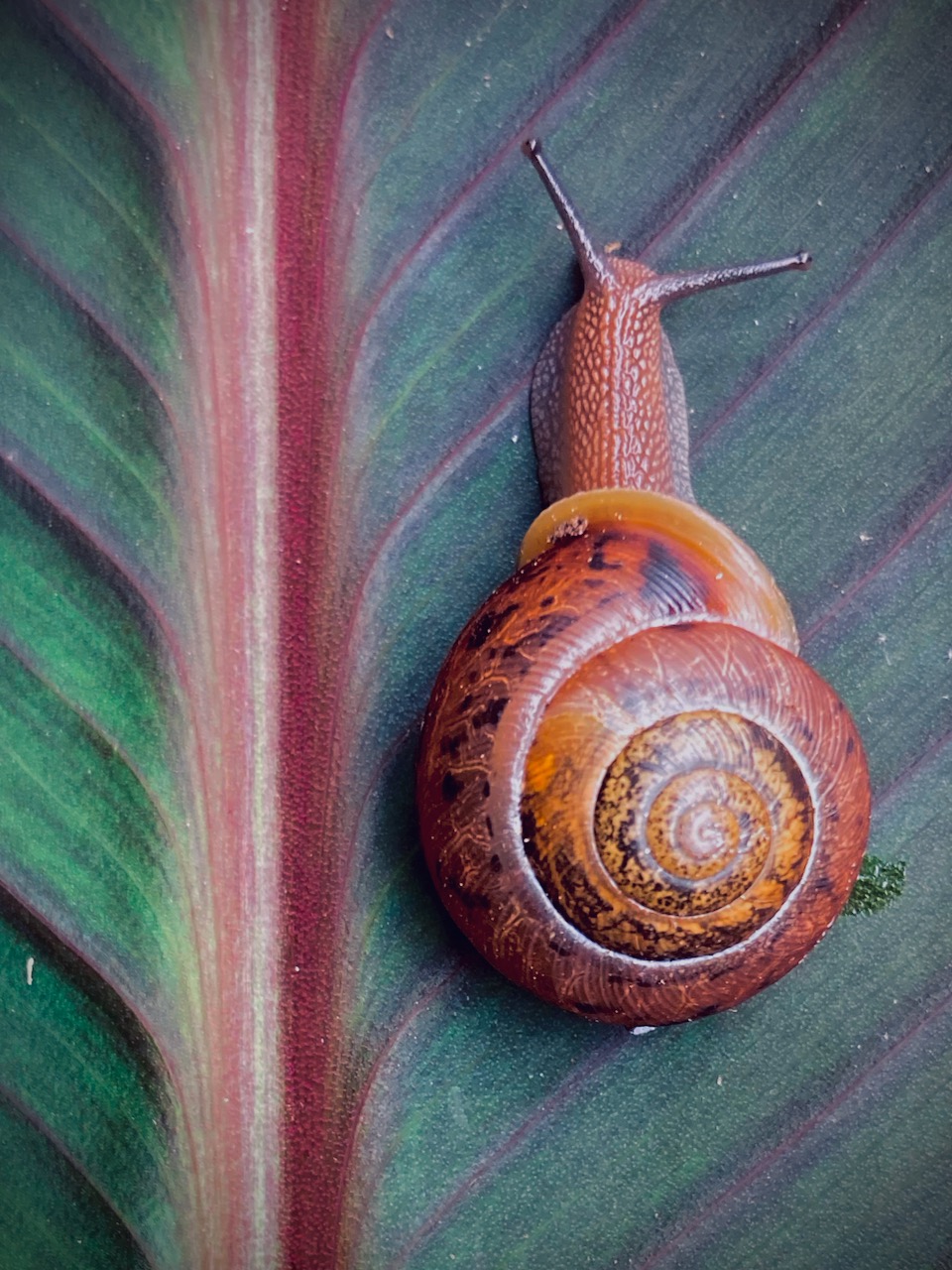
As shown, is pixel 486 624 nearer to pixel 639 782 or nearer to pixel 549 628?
pixel 549 628

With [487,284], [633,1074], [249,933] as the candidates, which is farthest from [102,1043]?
[487,284]

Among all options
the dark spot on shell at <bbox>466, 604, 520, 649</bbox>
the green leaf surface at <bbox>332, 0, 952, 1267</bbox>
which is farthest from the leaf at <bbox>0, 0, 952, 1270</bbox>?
the dark spot on shell at <bbox>466, 604, 520, 649</bbox>

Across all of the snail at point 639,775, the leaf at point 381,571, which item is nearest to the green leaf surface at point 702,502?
the leaf at point 381,571

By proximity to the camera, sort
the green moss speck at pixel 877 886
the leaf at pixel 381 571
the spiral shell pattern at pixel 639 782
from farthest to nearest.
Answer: the green moss speck at pixel 877 886, the leaf at pixel 381 571, the spiral shell pattern at pixel 639 782

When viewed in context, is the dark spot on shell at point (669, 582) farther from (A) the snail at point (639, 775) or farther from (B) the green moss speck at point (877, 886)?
(B) the green moss speck at point (877, 886)

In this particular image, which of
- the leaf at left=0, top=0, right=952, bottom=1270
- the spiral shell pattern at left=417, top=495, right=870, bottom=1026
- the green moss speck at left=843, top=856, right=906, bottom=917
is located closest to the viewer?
the spiral shell pattern at left=417, top=495, right=870, bottom=1026

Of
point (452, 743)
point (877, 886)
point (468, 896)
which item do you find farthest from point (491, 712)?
point (877, 886)

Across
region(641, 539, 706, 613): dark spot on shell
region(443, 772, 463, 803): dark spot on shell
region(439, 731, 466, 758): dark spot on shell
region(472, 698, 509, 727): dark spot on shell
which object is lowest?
region(443, 772, 463, 803): dark spot on shell

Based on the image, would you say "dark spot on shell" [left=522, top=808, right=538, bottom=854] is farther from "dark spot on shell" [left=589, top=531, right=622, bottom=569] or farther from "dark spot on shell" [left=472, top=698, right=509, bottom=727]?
"dark spot on shell" [left=589, top=531, right=622, bottom=569]
